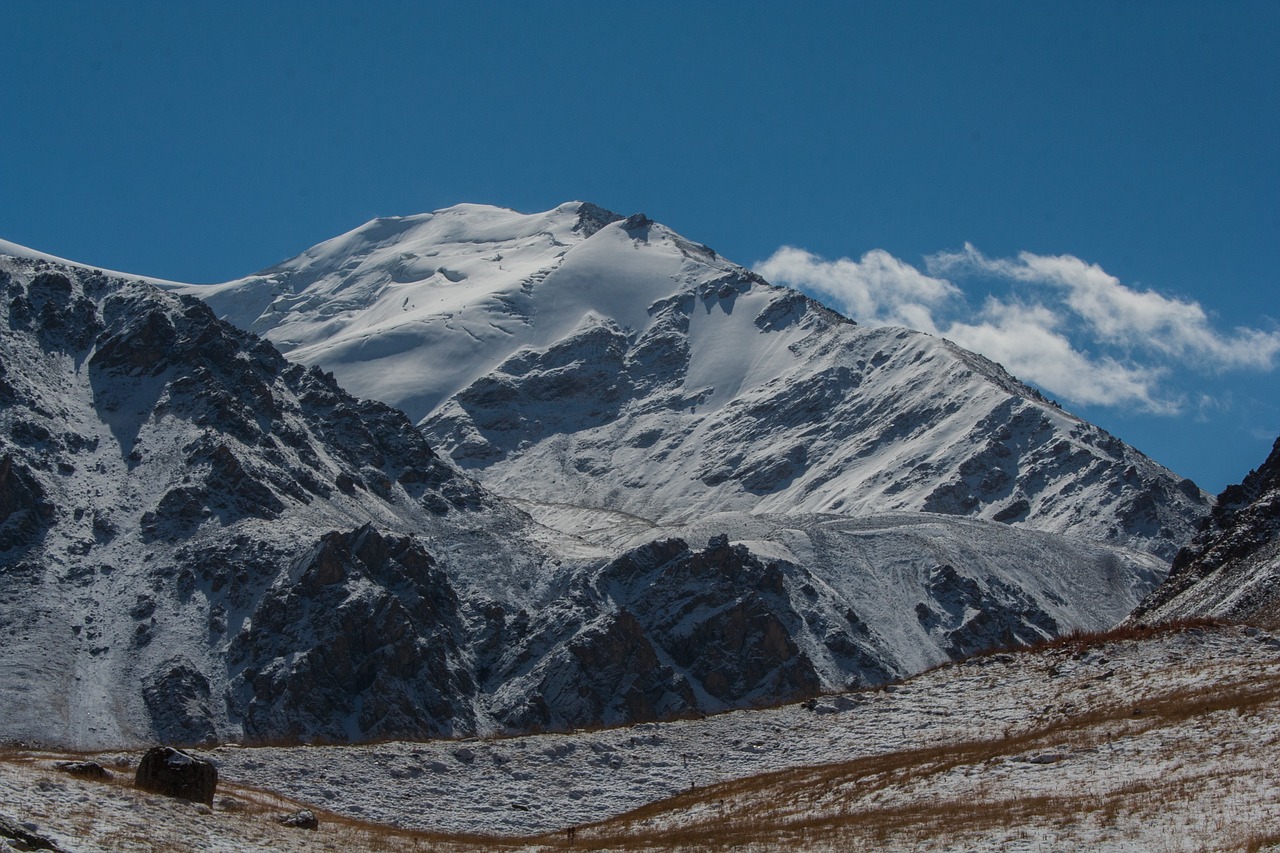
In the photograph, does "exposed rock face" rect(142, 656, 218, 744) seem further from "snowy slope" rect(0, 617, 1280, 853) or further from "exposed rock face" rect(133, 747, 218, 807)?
"exposed rock face" rect(133, 747, 218, 807)

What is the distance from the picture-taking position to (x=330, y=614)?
539 feet

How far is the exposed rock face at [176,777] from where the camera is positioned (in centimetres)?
3825

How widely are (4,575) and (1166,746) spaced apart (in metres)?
151

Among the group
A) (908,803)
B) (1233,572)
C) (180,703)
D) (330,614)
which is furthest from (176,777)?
(330,614)

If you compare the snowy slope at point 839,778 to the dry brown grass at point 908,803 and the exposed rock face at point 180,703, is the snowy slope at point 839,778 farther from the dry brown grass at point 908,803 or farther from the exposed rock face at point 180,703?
the exposed rock face at point 180,703

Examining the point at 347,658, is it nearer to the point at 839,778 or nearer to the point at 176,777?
the point at 839,778

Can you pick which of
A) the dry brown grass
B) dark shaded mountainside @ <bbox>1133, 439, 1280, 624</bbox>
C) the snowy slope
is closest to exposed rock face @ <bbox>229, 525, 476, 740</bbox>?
dark shaded mountainside @ <bbox>1133, 439, 1280, 624</bbox>

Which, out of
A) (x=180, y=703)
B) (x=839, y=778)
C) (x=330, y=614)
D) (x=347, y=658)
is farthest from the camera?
(x=330, y=614)

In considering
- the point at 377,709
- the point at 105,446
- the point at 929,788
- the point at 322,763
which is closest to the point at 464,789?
the point at 322,763

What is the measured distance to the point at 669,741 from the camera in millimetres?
54406

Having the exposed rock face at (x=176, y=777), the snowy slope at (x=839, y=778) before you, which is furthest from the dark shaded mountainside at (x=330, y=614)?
the exposed rock face at (x=176, y=777)

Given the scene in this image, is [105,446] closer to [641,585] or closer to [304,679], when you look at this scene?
[304,679]

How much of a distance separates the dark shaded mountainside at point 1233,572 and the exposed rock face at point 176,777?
4042cm

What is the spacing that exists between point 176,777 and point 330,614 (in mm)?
128571
